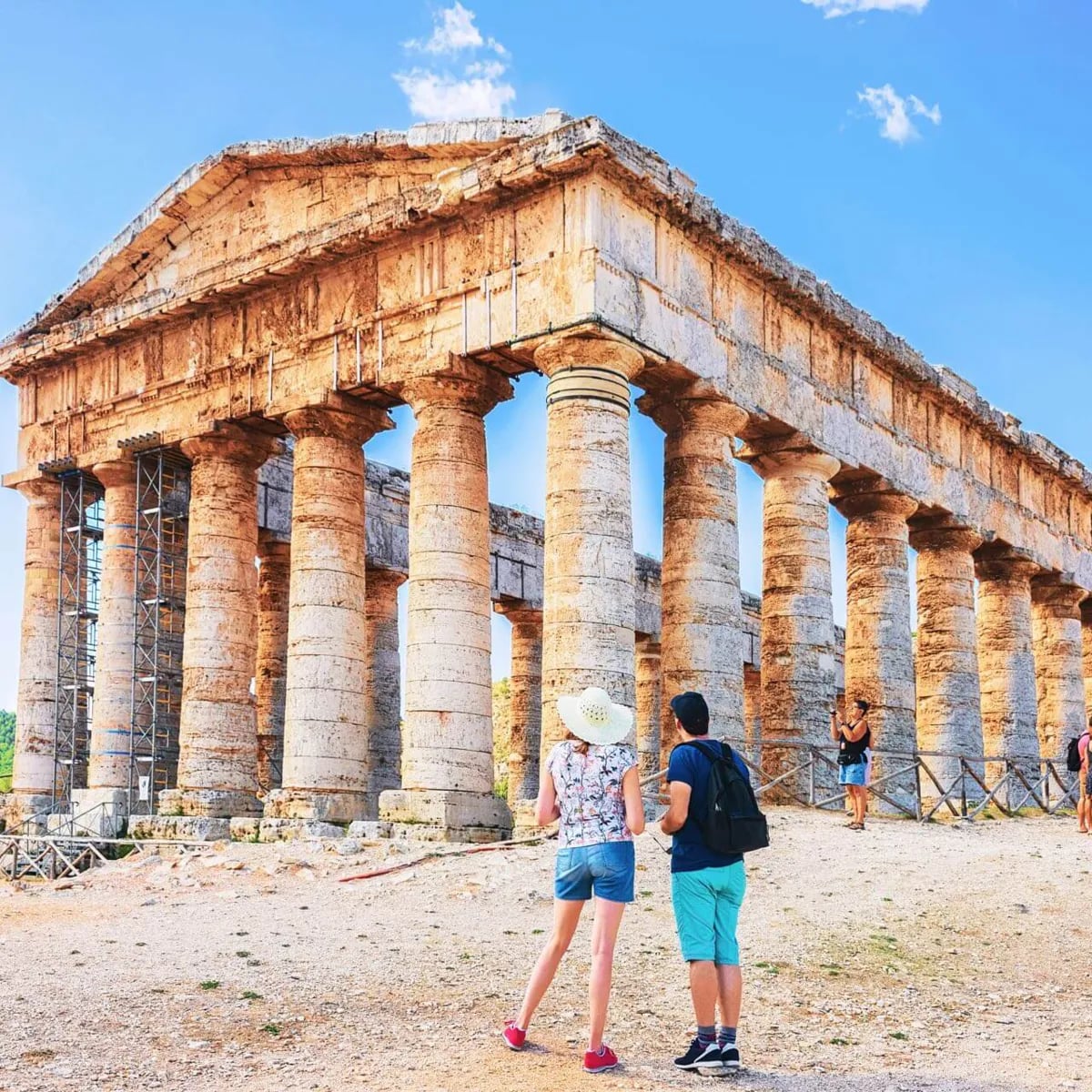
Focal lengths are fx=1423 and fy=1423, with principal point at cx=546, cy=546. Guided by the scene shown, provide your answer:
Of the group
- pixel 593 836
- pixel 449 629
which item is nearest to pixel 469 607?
pixel 449 629

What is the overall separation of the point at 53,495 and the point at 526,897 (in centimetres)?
1687

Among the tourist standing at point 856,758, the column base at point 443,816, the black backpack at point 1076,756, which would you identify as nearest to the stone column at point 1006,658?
the black backpack at point 1076,756

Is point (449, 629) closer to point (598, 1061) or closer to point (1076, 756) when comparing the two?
point (1076, 756)

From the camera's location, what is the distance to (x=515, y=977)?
11492 millimetres

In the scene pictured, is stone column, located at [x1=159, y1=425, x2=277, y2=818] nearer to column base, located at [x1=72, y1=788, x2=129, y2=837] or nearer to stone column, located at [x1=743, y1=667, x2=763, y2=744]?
column base, located at [x1=72, y1=788, x2=129, y2=837]

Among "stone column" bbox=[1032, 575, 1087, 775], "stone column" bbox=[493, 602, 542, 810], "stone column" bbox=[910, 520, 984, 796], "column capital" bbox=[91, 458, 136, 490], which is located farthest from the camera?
"stone column" bbox=[493, 602, 542, 810]

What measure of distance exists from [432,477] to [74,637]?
10.1 meters

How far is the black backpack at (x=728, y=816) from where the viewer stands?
8617 millimetres

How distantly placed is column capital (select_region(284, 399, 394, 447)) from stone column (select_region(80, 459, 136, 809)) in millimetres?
4747

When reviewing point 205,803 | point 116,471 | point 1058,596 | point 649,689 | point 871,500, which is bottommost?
point 205,803

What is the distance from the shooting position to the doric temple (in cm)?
2067

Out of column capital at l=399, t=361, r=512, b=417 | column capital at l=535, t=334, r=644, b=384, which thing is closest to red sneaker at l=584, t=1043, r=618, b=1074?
column capital at l=535, t=334, r=644, b=384

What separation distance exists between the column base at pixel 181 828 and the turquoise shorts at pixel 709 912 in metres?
15.1

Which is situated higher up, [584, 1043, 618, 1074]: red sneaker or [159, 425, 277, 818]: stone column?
[159, 425, 277, 818]: stone column
